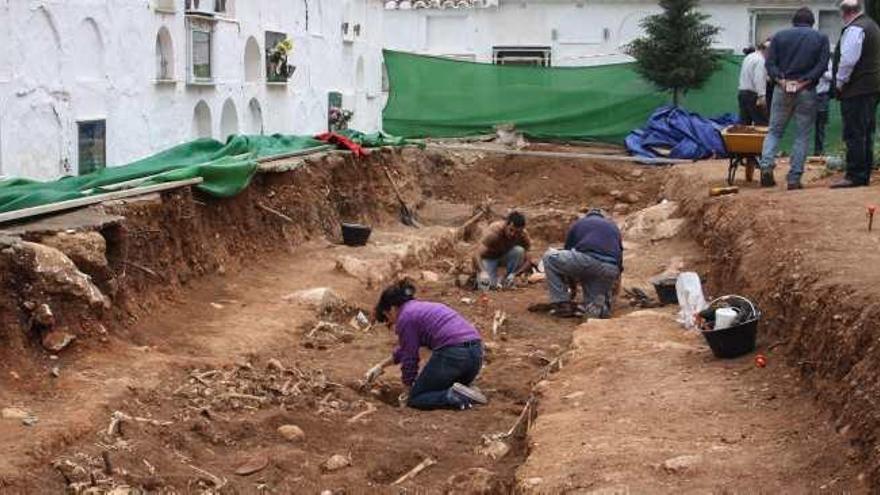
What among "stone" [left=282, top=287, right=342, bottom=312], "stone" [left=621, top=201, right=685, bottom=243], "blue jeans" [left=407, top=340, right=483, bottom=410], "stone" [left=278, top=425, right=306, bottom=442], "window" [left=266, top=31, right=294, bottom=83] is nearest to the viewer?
"stone" [left=278, top=425, right=306, bottom=442]

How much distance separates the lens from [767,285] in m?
9.91

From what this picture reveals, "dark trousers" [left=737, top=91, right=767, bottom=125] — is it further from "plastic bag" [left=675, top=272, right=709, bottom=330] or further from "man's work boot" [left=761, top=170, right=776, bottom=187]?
"plastic bag" [left=675, top=272, right=709, bottom=330]

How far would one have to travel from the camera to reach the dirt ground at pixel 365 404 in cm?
687

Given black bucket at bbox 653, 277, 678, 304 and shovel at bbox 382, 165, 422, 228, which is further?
shovel at bbox 382, 165, 422, 228

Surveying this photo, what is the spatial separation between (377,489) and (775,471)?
247 centimetres

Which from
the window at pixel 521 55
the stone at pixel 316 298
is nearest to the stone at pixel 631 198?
the stone at pixel 316 298

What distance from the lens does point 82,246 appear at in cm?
980

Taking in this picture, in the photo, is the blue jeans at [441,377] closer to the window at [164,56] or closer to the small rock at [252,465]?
the small rock at [252,465]

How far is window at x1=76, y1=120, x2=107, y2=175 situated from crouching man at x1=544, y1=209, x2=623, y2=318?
6124 mm

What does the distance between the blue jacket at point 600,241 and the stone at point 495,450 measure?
4671 millimetres

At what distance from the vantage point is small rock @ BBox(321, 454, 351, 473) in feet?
26.0

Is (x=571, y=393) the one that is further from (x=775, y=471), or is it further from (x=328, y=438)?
(x=775, y=471)

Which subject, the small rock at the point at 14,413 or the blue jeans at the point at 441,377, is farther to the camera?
the blue jeans at the point at 441,377

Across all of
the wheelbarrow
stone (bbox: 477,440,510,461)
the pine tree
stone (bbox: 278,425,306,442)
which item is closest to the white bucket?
stone (bbox: 477,440,510,461)
